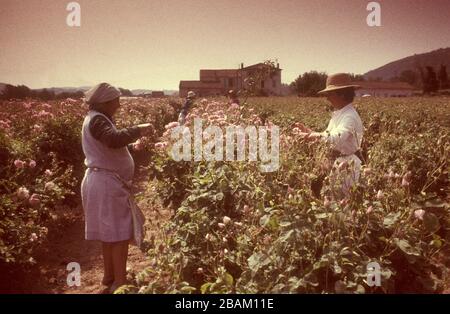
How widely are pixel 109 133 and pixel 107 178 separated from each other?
16.0 inches

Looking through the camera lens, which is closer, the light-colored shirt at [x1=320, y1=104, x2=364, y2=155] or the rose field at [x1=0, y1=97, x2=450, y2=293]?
the rose field at [x1=0, y1=97, x2=450, y2=293]

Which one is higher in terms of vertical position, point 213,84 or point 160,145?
point 213,84

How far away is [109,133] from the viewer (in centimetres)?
269

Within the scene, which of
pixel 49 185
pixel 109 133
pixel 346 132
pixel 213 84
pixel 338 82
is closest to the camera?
pixel 109 133

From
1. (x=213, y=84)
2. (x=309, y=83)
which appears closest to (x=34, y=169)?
(x=309, y=83)

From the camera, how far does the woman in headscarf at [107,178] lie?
9.15 ft

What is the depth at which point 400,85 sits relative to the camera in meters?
45.6

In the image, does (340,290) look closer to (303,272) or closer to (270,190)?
(303,272)

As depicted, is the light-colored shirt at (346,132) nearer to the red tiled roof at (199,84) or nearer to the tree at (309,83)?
the tree at (309,83)

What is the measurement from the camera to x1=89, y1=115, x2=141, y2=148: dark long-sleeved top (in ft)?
8.84

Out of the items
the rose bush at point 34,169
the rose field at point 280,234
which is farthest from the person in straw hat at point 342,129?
the rose bush at point 34,169

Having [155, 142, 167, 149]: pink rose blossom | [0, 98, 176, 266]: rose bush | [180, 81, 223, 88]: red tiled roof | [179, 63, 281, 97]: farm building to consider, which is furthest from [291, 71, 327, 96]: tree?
[155, 142, 167, 149]: pink rose blossom

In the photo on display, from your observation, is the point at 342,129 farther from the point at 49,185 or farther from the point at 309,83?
the point at 309,83

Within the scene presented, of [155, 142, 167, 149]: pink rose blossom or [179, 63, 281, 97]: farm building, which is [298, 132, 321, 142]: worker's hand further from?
[179, 63, 281, 97]: farm building
